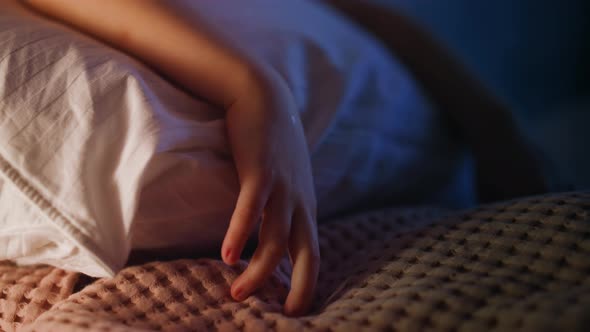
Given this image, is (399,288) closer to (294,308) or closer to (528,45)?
(294,308)

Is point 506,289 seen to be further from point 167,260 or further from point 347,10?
point 347,10

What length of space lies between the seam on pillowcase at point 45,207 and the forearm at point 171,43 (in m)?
0.15

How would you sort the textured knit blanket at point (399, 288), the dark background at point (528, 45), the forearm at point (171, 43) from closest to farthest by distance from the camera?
the textured knit blanket at point (399, 288)
the forearm at point (171, 43)
the dark background at point (528, 45)

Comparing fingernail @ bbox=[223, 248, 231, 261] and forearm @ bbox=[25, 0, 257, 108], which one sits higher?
forearm @ bbox=[25, 0, 257, 108]

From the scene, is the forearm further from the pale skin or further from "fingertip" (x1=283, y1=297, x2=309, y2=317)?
"fingertip" (x1=283, y1=297, x2=309, y2=317)

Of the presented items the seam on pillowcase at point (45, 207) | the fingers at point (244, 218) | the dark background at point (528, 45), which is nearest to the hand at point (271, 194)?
the fingers at point (244, 218)

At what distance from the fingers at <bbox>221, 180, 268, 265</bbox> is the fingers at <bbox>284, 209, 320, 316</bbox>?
43mm

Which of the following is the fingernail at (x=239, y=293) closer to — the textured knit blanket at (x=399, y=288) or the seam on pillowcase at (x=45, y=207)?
the textured knit blanket at (x=399, y=288)

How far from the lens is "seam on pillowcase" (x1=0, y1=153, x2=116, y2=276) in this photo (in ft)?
1.22

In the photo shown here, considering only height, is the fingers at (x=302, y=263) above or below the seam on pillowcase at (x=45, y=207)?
below

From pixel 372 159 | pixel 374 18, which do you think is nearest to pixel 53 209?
pixel 372 159

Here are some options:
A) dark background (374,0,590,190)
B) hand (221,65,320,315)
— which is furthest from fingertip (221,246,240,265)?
dark background (374,0,590,190)

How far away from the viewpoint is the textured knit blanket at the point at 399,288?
336 mm

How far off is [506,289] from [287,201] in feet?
0.57
